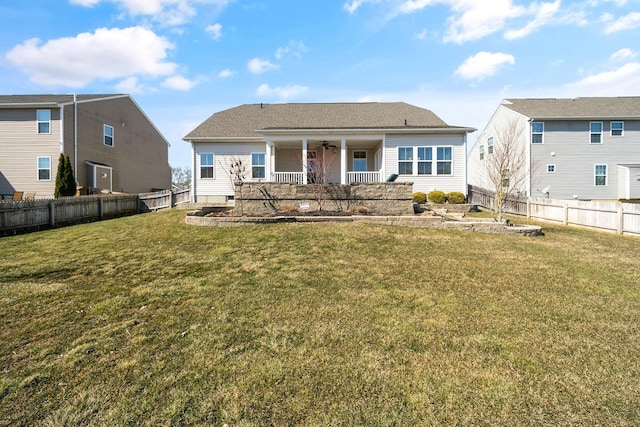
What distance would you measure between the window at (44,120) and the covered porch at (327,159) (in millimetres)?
12777

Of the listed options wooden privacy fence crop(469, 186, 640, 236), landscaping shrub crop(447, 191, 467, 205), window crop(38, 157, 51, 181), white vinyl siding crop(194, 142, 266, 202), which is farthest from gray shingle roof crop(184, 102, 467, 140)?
window crop(38, 157, 51, 181)

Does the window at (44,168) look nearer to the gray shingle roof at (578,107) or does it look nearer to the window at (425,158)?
the window at (425,158)

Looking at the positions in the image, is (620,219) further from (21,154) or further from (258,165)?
(21,154)

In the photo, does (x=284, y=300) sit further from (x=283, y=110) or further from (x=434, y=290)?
(x=283, y=110)

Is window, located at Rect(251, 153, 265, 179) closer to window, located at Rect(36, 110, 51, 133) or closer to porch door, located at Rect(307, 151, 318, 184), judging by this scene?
porch door, located at Rect(307, 151, 318, 184)

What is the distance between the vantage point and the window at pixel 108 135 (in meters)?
19.6

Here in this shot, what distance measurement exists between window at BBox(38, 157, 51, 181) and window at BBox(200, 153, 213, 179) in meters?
8.69

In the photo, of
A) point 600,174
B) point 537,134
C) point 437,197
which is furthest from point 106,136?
point 600,174

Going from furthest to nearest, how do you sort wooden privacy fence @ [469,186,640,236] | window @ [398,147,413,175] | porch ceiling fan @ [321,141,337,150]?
porch ceiling fan @ [321,141,337,150] < window @ [398,147,413,175] < wooden privacy fence @ [469,186,640,236]

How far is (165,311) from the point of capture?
3.74 m

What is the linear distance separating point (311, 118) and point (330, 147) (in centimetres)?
306

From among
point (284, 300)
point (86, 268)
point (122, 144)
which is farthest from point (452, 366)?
point (122, 144)

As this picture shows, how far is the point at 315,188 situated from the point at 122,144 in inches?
686

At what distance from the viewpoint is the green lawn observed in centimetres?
219
